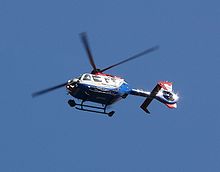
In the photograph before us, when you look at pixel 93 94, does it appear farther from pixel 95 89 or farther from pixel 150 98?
pixel 150 98

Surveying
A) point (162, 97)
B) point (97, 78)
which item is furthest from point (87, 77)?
point (162, 97)

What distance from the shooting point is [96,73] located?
4459 centimetres

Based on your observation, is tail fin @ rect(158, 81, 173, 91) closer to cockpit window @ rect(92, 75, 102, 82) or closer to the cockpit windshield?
cockpit window @ rect(92, 75, 102, 82)

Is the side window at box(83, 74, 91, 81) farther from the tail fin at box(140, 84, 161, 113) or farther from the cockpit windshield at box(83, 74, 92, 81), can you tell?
the tail fin at box(140, 84, 161, 113)

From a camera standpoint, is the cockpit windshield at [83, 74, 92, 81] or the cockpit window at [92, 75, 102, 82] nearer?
the cockpit windshield at [83, 74, 92, 81]

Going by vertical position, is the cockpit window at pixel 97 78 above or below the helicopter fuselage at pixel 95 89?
above

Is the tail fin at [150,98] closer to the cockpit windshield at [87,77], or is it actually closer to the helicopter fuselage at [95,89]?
the helicopter fuselage at [95,89]

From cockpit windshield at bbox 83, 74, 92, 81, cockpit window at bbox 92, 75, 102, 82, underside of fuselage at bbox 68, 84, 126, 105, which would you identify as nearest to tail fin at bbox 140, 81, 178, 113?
underside of fuselage at bbox 68, 84, 126, 105

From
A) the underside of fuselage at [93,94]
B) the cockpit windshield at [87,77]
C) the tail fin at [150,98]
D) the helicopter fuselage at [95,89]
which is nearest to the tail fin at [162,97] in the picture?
the tail fin at [150,98]

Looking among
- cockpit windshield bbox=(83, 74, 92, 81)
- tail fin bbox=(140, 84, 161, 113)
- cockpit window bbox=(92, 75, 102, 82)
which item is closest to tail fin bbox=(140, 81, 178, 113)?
tail fin bbox=(140, 84, 161, 113)

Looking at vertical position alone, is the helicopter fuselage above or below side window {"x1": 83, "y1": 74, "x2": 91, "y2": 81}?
below

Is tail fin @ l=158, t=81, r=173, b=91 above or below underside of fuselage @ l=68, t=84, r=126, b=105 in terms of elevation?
above

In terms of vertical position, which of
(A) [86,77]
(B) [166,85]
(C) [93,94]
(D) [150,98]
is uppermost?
(B) [166,85]

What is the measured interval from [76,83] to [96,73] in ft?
5.89
